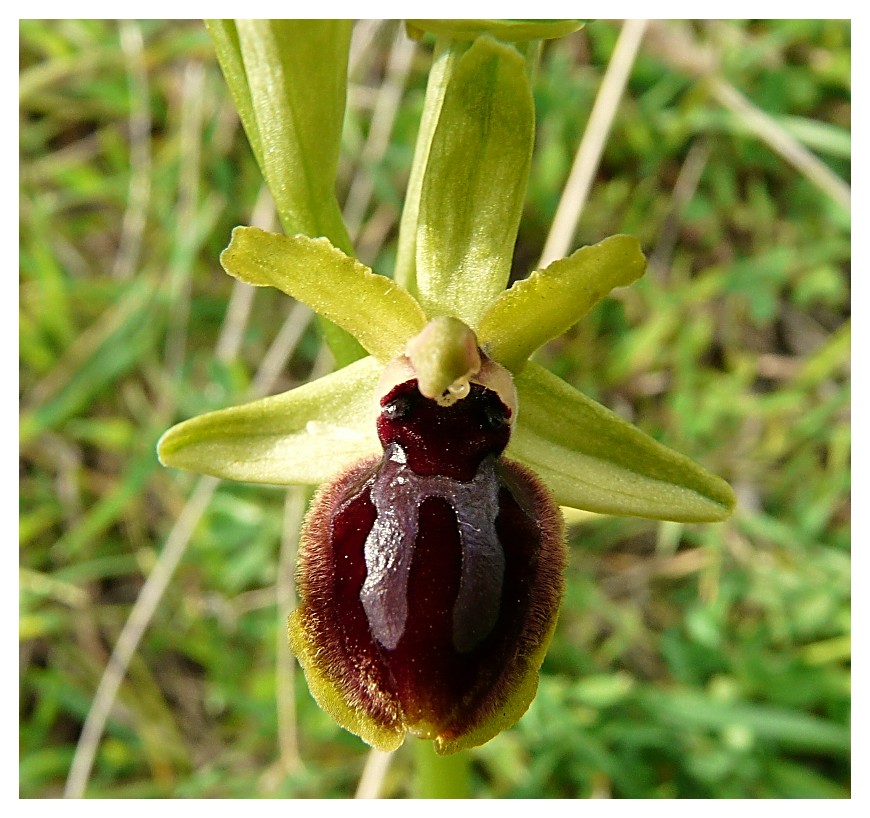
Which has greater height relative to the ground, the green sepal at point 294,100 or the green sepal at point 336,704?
the green sepal at point 294,100

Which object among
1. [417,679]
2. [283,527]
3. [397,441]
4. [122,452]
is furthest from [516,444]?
[122,452]

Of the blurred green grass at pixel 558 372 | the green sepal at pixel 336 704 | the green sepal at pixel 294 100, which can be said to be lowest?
the blurred green grass at pixel 558 372

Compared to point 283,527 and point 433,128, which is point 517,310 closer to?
point 433,128

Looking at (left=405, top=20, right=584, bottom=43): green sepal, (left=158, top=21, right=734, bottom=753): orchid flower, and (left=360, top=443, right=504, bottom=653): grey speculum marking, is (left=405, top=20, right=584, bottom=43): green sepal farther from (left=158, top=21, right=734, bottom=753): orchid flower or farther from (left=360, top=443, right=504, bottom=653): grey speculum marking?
(left=360, top=443, right=504, bottom=653): grey speculum marking

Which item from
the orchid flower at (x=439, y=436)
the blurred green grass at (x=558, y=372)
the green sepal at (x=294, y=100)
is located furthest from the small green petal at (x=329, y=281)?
the blurred green grass at (x=558, y=372)

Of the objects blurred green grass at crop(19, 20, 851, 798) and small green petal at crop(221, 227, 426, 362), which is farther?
blurred green grass at crop(19, 20, 851, 798)

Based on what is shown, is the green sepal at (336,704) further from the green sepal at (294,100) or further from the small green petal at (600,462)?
the green sepal at (294,100)

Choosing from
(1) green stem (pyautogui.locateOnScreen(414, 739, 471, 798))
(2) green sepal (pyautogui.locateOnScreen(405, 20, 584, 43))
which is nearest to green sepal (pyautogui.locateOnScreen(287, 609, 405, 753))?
(1) green stem (pyautogui.locateOnScreen(414, 739, 471, 798))
